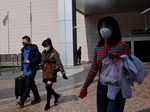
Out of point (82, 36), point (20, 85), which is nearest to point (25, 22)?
point (82, 36)

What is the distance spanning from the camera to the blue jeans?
2.37m

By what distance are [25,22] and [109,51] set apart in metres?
22.3

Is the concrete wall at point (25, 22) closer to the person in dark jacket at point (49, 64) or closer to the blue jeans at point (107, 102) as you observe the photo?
the person in dark jacket at point (49, 64)

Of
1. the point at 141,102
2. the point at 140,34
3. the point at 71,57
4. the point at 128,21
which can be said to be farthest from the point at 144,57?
the point at 141,102

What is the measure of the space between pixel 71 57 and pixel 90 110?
11.9m

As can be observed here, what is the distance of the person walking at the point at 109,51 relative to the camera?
2.37 meters

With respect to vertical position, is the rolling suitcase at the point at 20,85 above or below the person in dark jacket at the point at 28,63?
below

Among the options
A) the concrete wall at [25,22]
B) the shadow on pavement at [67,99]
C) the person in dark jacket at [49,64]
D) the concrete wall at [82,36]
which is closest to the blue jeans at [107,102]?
the person in dark jacket at [49,64]

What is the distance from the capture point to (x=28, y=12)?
23375mm

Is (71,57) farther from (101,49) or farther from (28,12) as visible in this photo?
(101,49)

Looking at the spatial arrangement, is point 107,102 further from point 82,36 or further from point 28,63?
point 82,36

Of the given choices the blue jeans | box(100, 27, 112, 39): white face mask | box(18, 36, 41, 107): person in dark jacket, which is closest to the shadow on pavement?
box(18, 36, 41, 107): person in dark jacket

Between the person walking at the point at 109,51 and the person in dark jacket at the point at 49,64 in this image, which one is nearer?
the person walking at the point at 109,51

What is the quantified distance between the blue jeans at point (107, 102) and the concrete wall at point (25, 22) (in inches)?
772
